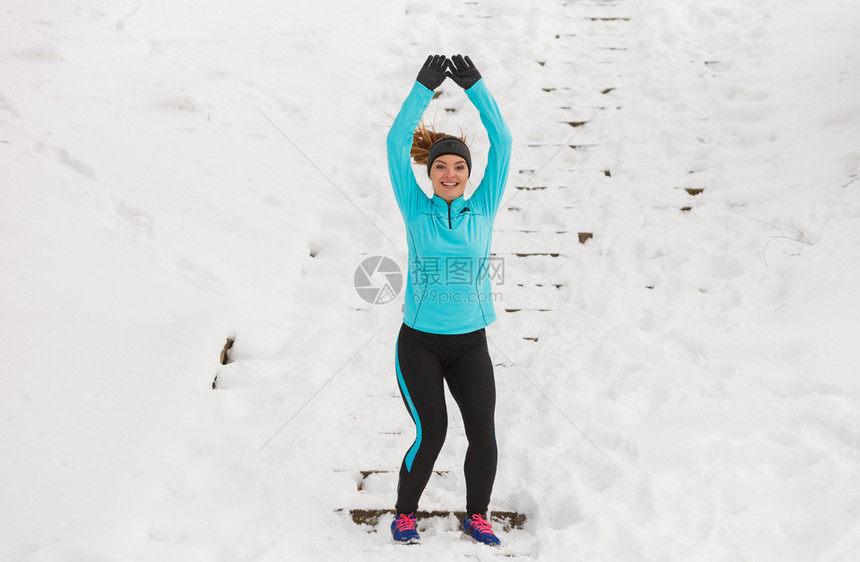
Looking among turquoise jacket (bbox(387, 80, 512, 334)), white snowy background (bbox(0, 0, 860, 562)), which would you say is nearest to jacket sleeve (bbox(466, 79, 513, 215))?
turquoise jacket (bbox(387, 80, 512, 334))

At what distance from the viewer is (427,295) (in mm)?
2385

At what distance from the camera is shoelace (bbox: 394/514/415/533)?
232cm

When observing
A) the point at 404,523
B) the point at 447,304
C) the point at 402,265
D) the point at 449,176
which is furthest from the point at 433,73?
the point at 402,265

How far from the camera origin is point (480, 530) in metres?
2.32

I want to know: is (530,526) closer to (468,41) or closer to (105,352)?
(105,352)

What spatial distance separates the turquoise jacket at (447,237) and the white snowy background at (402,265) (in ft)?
Result: 2.50

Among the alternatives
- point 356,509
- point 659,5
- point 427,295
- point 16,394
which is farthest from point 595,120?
point 16,394

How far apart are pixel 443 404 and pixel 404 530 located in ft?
1.52

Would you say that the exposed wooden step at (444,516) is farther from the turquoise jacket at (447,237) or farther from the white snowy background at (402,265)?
the turquoise jacket at (447,237)

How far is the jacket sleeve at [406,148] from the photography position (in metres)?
2.44

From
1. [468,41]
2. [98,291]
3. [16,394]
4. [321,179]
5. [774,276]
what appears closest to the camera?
[16,394]

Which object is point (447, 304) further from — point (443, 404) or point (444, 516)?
point (444, 516)

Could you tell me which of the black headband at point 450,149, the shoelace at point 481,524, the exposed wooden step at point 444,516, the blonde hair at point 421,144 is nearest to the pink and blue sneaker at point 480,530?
the shoelace at point 481,524

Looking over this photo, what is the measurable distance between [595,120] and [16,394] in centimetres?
414
